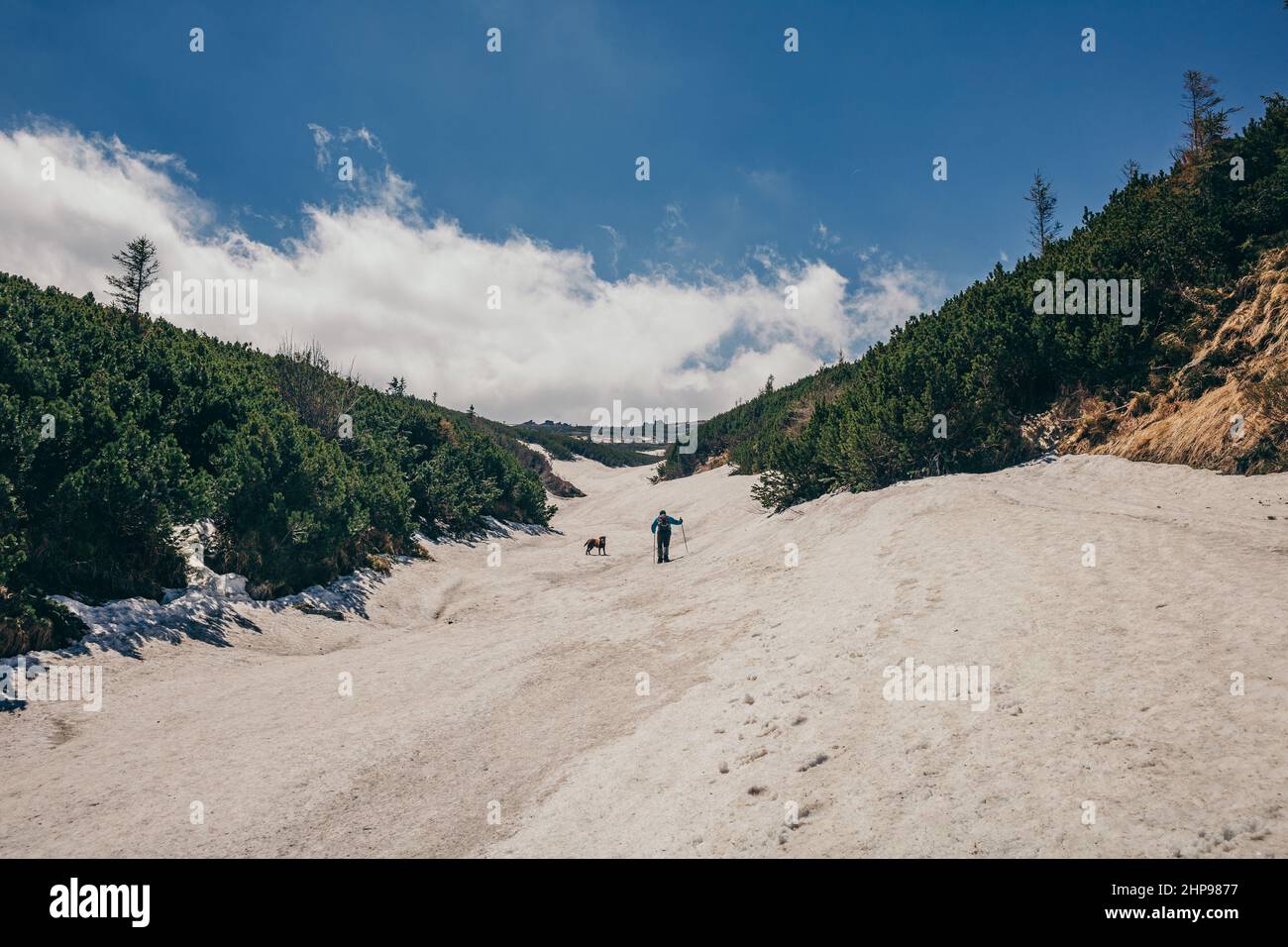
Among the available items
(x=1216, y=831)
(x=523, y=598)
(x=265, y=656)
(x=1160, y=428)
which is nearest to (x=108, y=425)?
(x=265, y=656)

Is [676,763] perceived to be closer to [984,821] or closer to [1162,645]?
[984,821]

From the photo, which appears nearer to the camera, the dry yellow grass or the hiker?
the dry yellow grass

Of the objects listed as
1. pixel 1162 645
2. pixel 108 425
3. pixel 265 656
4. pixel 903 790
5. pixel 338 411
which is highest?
pixel 338 411

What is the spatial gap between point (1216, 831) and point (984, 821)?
3.89 feet

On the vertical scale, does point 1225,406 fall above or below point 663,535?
above

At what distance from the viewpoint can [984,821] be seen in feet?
13.3

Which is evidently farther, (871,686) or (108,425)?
(108,425)

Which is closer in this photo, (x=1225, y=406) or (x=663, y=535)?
(x=1225, y=406)

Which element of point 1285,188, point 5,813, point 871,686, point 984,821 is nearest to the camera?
point 984,821

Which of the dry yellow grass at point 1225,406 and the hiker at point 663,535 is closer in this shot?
the dry yellow grass at point 1225,406

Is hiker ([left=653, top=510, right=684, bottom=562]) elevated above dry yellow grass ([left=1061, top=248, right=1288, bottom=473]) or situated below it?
below

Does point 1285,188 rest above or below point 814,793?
above

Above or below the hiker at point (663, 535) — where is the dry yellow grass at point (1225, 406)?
above

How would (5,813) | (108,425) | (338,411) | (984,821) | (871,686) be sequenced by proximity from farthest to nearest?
(338,411) < (108,425) < (871,686) < (5,813) < (984,821)
